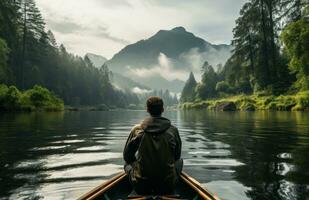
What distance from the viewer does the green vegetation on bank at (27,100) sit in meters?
46.3

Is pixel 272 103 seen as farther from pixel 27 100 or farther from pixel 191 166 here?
pixel 191 166

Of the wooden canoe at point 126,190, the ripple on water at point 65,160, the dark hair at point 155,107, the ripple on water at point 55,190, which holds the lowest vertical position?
the ripple on water at point 55,190

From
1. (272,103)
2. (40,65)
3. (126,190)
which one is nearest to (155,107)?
(126,190)

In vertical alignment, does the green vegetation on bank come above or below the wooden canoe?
above

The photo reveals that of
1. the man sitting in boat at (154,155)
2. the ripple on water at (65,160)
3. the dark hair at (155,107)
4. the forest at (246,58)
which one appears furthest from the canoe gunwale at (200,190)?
the forest at (246,58)

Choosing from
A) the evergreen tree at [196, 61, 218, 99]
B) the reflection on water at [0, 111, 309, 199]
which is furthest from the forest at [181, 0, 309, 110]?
the evergreen tree at [196, 61, 218, 99]

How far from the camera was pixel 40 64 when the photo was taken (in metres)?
103

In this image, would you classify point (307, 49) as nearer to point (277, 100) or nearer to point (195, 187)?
point (277, 100)

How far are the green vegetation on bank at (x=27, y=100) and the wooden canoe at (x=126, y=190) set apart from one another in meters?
44.7

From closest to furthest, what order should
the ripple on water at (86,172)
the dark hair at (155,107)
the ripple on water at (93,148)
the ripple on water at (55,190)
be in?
the dark hair at (155,107), the ripple on water at (55,190), the ripple on water at (86,172), the ripple on water at (93,148)

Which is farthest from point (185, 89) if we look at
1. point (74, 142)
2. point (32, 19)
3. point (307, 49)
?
point (74, 142)

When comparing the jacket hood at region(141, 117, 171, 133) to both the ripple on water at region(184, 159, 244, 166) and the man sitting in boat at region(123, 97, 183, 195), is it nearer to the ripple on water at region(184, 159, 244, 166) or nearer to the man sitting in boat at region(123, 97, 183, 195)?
the man sitting in boat at region(123, 97, 183, 195)

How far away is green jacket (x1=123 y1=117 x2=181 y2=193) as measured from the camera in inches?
196

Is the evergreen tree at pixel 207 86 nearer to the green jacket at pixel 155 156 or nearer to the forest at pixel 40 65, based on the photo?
the forest at pixel 40 65
